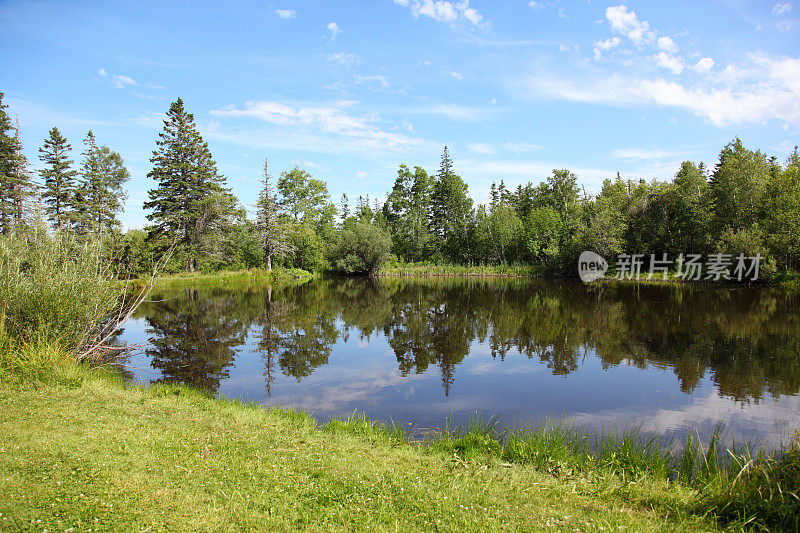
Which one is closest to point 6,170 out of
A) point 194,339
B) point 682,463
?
point 194,339

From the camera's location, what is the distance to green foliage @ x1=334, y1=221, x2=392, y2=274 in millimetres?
54938

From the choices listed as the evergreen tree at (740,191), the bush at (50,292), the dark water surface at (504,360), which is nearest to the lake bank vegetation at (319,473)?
the bush at (50,292)

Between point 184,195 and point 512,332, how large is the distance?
38.7m

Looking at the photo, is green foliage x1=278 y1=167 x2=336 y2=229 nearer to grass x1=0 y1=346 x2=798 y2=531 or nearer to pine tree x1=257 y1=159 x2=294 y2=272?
pine tree x1=257 y1=159 x2=294 y2=272

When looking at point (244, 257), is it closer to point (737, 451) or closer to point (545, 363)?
point (545, 363)

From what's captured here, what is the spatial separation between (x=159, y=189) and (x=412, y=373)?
4059 cm

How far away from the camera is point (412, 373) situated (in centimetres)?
1257

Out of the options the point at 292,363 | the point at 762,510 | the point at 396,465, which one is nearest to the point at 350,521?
the point at 396,465

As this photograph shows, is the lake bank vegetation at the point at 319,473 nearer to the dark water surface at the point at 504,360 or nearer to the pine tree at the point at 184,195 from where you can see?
the dark water surface at the point at 504,360

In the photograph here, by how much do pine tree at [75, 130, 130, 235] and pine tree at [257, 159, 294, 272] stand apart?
549 inches

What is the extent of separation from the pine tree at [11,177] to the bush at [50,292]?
25639mm

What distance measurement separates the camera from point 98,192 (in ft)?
137
